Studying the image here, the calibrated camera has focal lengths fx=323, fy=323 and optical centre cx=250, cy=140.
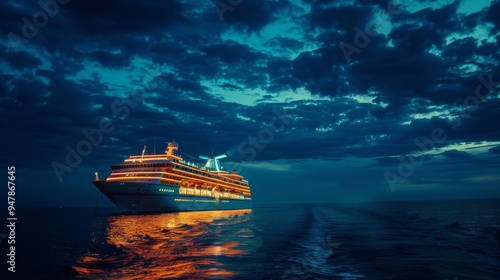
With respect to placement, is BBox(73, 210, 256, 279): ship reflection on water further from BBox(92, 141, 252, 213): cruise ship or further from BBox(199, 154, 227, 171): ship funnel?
BBox(199, 154, 227, 171): ship funnel

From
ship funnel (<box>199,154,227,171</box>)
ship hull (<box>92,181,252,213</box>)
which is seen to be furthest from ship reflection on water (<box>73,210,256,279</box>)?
ship funnel (<box>199,154,227,171</box>)

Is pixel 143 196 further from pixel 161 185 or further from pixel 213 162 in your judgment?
pixel 213 162

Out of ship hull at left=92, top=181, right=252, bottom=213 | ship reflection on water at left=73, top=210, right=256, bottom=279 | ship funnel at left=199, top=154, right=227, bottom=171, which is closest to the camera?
ship reflection on water at left=73, top=210, right=256, bottom=279

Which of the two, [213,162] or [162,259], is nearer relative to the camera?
[162,259]

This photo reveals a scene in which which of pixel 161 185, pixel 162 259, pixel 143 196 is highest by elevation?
pixel 161 185

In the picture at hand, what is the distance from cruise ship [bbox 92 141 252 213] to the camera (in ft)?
231

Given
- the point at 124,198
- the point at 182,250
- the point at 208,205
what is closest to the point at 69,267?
the point at 182,250

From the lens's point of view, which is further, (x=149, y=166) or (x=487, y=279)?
(x=149, y=166)

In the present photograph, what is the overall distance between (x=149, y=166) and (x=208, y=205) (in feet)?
81.9

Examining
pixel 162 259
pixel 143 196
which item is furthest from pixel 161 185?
pixel 162 259

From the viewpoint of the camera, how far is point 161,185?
72.8 meters

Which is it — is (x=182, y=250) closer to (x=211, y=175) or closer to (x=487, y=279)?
(x=487, y=279)

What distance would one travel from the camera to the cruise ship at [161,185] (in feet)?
231

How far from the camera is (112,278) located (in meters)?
15.7
